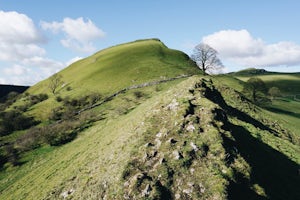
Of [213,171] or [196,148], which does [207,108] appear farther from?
[213,171]

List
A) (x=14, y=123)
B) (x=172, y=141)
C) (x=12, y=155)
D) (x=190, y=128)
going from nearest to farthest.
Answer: (x=172, y=141) → (x=190, y=128) → (x=12, y=155) → (x=14, y=123)

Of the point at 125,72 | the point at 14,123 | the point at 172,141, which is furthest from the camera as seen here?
the point at 125,72

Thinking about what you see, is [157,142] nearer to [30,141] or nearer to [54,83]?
[30,141]

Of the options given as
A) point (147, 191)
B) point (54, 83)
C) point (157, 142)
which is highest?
point (54, 83)

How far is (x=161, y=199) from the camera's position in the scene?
17953 mm

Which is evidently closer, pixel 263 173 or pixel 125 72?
pixel 263 173

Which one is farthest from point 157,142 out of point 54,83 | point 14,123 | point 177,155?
point 54,83

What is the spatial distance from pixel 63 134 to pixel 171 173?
111 feet

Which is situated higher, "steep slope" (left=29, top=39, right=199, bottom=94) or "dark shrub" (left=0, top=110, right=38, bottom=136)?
"steep slope" (left=29, top=39, right=199, bottom=94)

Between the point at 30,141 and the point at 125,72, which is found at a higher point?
the point at 125,72

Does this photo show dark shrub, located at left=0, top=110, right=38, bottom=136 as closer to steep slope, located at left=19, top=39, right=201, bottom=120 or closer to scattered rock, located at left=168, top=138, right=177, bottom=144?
steep slope, located at left=19, top=39, right=201, bottom=120

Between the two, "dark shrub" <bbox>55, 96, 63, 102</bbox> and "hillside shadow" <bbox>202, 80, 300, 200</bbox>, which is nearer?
"hillside shadow" <bbox>202, 80, 300, 200</bbox>

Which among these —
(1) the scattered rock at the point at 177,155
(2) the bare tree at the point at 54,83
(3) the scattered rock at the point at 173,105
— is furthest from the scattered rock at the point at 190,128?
(2) the bare tree at the point at 54,83

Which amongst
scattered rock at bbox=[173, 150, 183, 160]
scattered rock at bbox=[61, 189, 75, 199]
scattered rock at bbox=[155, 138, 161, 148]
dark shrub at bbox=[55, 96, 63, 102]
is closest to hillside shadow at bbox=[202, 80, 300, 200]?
scattered rock at bbox=[173, 150, 183, 160]
